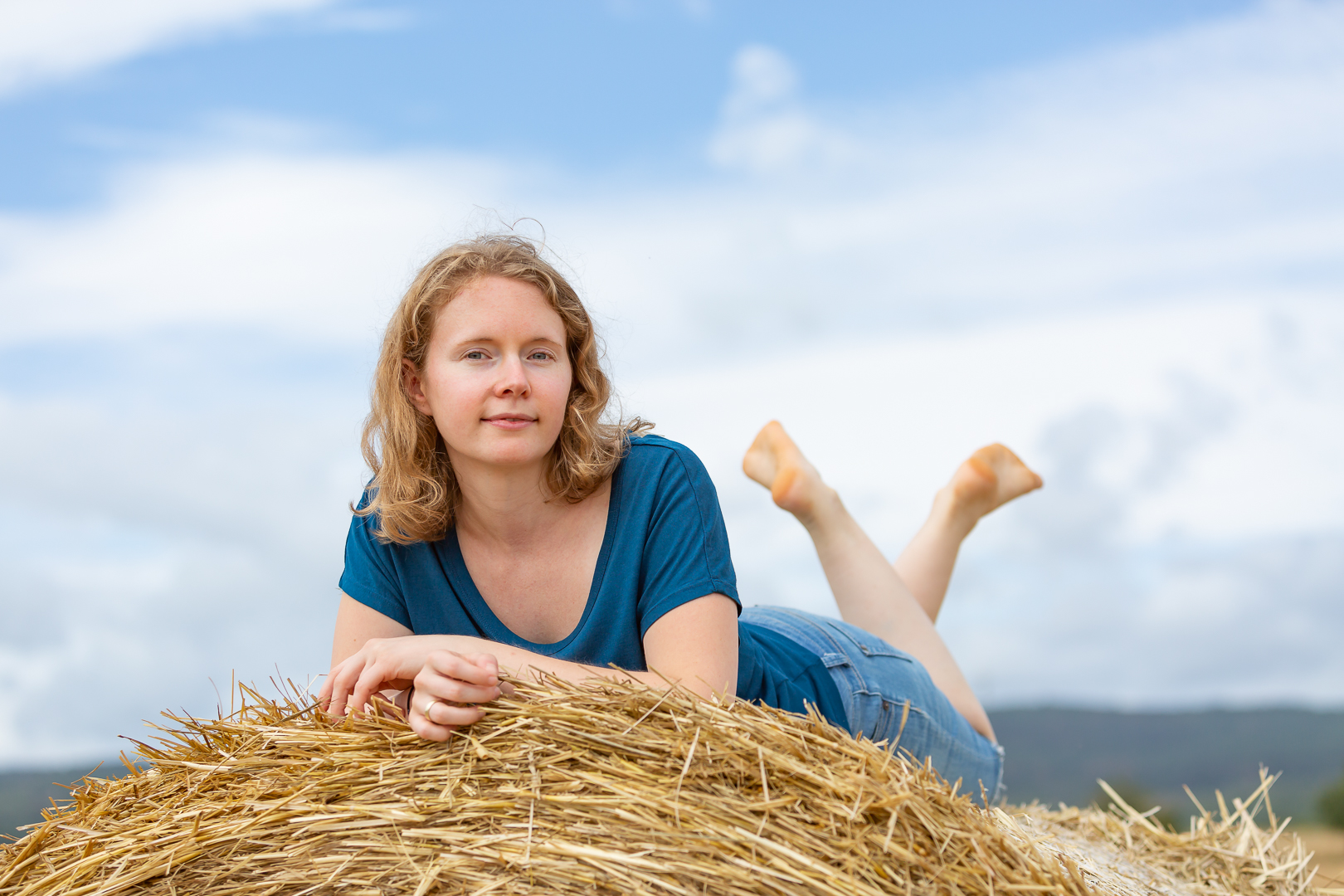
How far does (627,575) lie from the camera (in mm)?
2500

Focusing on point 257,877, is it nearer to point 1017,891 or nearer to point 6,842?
point 6,842

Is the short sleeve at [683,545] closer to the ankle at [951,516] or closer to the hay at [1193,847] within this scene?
the hay at [1193,847]

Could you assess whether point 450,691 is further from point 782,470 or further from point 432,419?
point 782,470

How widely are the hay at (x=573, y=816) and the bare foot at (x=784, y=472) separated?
1950mm

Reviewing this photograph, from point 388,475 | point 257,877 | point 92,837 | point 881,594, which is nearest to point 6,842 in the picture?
point 92,837

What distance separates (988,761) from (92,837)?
8.47ft

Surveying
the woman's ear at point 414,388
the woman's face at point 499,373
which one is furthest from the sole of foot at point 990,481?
the woman's ear at point 414,388

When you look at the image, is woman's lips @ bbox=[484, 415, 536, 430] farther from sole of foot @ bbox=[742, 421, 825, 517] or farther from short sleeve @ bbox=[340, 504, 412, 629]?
sole of foot @ bbox=[742, 421, 825, 517]

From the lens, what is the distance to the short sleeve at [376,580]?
2715mm

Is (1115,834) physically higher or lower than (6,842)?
lower

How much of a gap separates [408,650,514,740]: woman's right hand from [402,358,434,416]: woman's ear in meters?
0.98

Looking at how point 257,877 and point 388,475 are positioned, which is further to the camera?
point 388,475

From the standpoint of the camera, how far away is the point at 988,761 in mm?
3488

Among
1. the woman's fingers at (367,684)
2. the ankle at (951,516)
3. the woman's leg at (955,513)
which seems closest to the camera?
the woman's fingers at (367,684)
